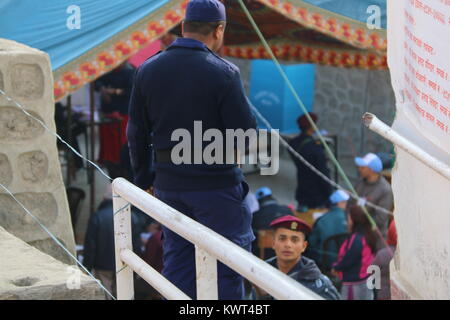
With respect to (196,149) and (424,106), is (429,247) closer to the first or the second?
(424,106)

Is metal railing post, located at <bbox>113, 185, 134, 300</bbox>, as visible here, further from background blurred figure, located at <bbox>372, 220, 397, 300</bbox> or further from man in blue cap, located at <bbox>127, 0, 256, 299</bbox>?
background blurred figure, located at <bbox>372, 220, 397, 300</bbox>

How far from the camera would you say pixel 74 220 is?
7629mm

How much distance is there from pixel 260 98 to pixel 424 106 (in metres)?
8.32

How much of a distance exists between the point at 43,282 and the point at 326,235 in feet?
14.4

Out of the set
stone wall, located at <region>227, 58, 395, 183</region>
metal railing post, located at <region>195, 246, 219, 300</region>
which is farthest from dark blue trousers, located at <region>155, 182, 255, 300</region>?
stone wall, located at <region>227, 58, 395, 183</region>

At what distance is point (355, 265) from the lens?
19.5 feet

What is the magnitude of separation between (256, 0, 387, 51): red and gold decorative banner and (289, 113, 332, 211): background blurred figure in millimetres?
2125

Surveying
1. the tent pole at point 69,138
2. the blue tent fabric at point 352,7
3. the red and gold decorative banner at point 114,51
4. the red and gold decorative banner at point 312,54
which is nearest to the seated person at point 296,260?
the red and gold decorative banner at point 114,51

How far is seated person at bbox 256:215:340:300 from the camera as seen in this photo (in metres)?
4.18

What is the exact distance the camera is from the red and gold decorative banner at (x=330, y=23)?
21.1 feet

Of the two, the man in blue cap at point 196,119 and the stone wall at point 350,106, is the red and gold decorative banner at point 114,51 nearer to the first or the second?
the man in blue cap at point 196,119

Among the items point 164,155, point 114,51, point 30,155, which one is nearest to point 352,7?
point 114,51
